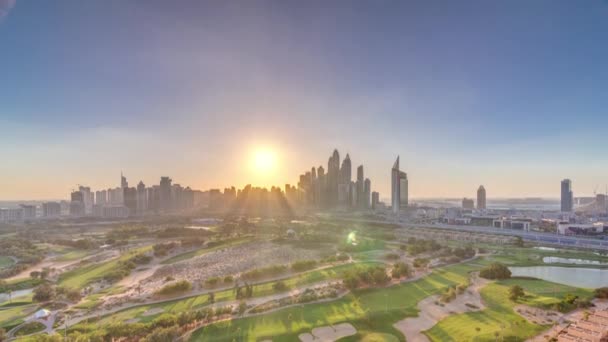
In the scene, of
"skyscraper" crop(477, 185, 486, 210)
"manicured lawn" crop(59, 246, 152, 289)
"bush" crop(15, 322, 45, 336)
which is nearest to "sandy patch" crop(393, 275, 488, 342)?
"bush" crop(15, 322, 45, 336)

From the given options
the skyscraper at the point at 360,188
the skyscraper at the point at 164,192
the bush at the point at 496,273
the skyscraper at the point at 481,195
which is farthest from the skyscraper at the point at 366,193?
the bush at the point at 496,273

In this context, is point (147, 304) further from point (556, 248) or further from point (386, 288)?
point (556, 248)

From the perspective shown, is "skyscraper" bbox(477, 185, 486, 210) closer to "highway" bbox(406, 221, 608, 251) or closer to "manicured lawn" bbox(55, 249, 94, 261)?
"highway" bbox(406, 221, 608, 251)

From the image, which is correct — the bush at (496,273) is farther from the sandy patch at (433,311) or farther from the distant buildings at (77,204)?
the distant buildings at (77,204)

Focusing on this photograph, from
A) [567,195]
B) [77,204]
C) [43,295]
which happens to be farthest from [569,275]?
[77,204]

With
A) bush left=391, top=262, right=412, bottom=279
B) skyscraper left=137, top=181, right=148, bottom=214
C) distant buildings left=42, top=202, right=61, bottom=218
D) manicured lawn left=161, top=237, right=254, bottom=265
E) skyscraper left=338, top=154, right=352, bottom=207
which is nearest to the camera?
bush left=391, top=262, right=412, bottom=279

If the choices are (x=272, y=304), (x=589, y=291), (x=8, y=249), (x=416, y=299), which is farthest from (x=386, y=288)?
(x=8, y=249)
